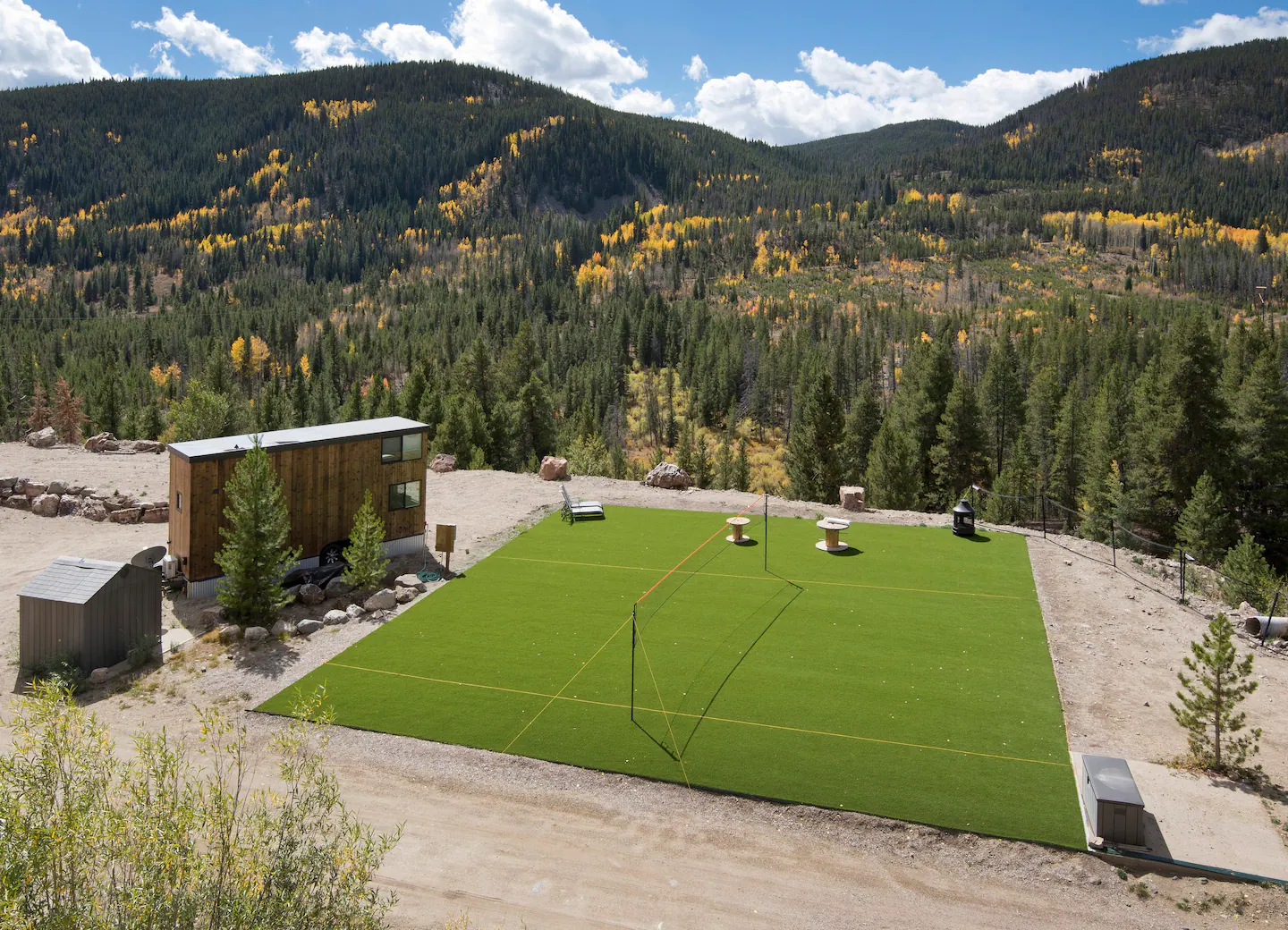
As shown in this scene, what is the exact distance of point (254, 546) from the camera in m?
20.6


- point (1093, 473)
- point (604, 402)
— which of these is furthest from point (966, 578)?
point (604, 402)

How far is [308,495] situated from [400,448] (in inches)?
131

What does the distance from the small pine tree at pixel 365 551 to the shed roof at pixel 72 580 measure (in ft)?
19.0

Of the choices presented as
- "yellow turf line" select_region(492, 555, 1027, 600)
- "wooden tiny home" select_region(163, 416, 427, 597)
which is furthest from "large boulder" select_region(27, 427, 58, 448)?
"yellow turf line" select_region(492, 555, 1027, 600)

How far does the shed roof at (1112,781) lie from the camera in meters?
12.4

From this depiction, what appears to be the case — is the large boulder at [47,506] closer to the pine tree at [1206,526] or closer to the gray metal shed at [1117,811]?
the gray metal shed at [1117,811]

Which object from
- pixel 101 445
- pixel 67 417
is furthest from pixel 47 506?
pixel 67 417

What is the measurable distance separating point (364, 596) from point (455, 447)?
112ft

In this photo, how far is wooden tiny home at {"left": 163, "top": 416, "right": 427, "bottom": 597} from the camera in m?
22.9

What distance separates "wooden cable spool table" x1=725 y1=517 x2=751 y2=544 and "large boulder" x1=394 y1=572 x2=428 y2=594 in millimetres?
10387

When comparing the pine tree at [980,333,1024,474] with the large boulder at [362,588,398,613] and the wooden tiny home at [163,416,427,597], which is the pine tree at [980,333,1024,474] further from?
the large boulder at [362,588,398,613]

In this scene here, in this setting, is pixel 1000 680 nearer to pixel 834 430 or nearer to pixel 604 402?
pixel 834 430

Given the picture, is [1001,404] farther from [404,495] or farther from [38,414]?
[38,414]

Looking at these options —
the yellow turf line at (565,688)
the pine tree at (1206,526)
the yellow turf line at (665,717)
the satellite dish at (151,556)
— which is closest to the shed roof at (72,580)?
the satellite dish at (151,556)
